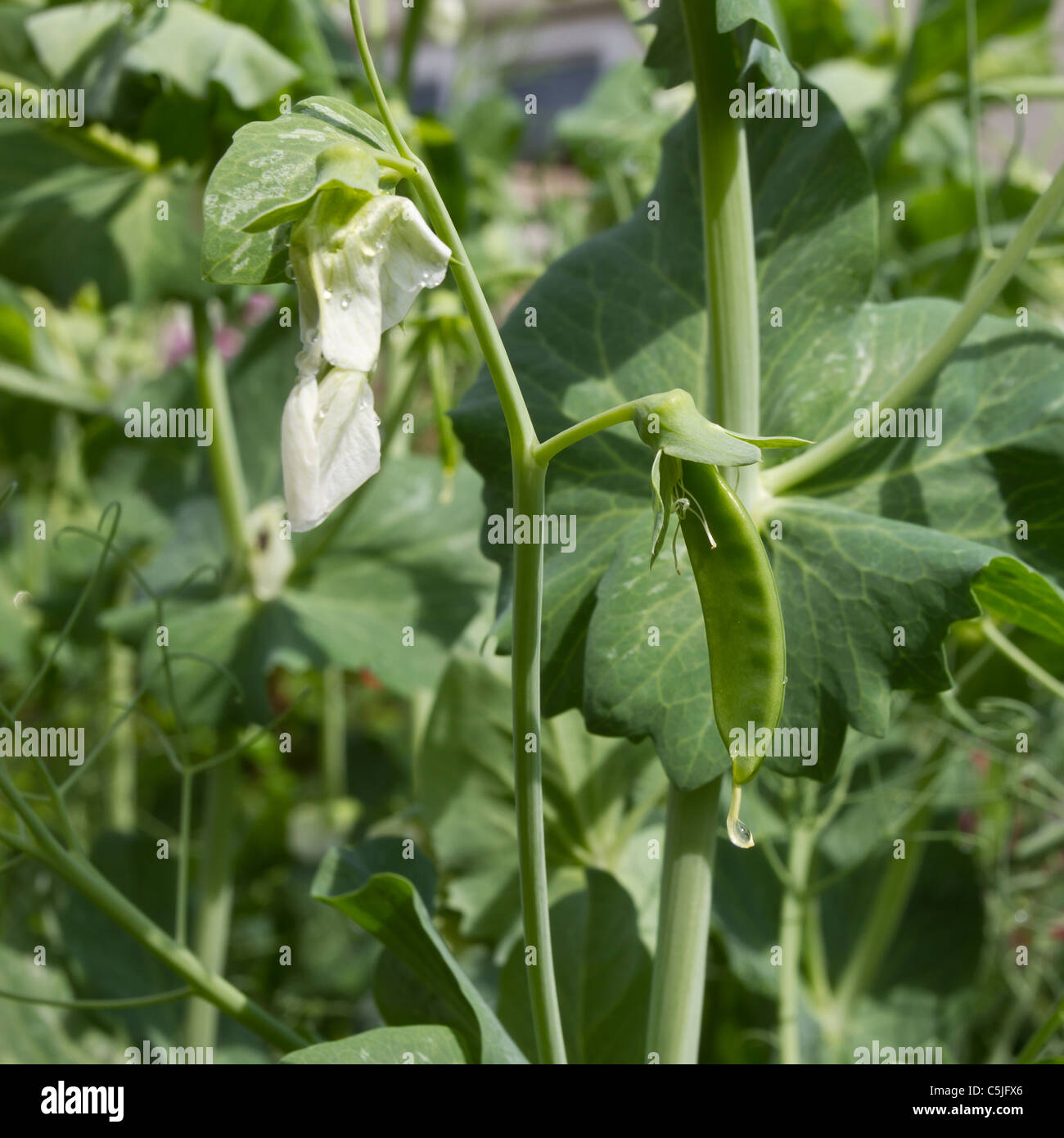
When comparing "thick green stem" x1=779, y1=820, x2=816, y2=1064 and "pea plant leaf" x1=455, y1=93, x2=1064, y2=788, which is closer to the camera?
"pea plant leaf" x1=455, y1=93, x2=1064, y2=788

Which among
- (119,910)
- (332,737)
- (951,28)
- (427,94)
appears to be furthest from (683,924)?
(427,94)

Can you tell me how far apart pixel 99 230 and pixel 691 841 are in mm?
620

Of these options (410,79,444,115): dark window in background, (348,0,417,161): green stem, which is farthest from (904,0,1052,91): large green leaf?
(410,79,444,115): dark window in background

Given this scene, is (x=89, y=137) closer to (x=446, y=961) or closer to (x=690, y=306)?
(x=690, y=306)

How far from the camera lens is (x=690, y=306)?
51cm

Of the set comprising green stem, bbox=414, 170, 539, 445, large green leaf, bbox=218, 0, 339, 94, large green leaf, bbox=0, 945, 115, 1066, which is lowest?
large green leaf, bbox=0, 945, 115, 1066

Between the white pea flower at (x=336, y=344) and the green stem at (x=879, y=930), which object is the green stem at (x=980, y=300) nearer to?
the white pea flower at (x=336, y=344)

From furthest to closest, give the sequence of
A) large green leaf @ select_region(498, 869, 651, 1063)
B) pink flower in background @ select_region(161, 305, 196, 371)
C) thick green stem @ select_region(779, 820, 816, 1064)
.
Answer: pink flower in background @ select_region(161, 305, 196, 371)
thick green stem @ select_region(779, 820, 816, 1064)
large green leaf @ select_region(498, 869, 651, 1063)

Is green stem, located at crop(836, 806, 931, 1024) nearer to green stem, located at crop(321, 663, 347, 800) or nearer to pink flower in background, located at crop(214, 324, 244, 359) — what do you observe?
green stem, located at crop(321, 663, 347, 800)

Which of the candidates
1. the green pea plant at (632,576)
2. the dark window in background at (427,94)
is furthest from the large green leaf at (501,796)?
the dark window in background at (427,94)

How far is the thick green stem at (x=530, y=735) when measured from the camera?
34 centimetres

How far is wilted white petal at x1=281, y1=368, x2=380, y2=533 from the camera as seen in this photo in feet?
0.92

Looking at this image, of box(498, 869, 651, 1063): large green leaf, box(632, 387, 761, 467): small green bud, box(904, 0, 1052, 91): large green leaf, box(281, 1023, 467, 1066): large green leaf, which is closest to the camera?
box(632, 387, 761, 467): small green bud

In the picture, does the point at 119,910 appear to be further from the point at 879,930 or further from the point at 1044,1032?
the point at 879,930
